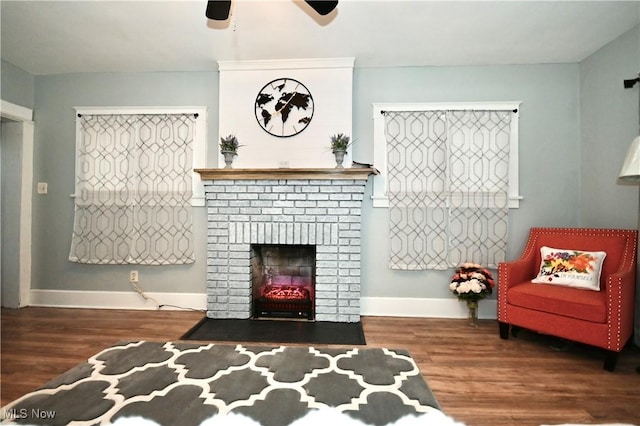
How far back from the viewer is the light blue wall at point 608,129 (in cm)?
247

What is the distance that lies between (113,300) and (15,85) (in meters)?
2.55

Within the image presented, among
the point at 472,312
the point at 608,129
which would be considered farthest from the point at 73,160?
the point at 608,129

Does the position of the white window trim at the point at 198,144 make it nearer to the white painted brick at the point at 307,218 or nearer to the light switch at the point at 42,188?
the white painted brick at the point at 307,218

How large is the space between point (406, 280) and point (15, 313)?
13.4ft

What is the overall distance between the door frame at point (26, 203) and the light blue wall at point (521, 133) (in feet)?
11.9

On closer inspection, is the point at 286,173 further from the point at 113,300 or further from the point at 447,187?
the point at 113,300

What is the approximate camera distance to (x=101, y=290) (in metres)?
3.26

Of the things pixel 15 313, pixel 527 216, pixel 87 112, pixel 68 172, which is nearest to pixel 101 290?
pixel 15 313

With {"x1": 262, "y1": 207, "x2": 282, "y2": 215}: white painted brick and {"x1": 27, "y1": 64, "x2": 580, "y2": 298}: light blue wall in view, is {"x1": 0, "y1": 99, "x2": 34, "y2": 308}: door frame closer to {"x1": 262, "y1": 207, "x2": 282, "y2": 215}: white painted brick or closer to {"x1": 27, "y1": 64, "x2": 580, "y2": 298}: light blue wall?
{"x1": 27, "y1": 64, "x2": 580, "y2": 298}: light blue wall

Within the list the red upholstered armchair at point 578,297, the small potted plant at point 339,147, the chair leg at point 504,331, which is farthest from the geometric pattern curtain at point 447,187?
the chair leg at point 504,331

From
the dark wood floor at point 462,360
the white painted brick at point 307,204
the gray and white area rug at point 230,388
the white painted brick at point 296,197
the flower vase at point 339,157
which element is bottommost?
the dark wood floor at point 462,360

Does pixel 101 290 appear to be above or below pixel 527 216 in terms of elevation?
below

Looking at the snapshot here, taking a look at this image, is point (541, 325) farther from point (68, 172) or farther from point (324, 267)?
point (68, 172)

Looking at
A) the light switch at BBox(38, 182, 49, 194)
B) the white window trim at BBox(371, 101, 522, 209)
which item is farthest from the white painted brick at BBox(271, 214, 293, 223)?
the light switch at BBox(38, 182, 49, 194)
